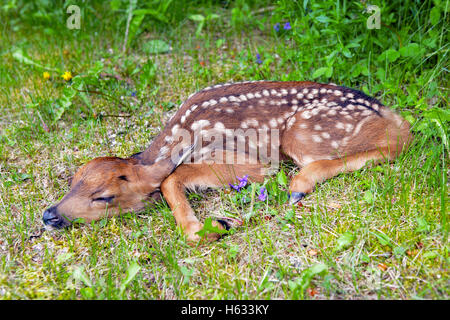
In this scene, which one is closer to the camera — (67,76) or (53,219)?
(53,219)

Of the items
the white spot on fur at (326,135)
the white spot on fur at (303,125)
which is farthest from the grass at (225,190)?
the white spot on fur at (303,125)

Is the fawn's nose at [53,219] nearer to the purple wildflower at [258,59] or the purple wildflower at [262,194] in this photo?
the purple wildflower at [262,194]

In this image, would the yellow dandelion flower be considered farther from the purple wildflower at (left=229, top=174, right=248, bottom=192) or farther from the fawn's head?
the purple wildflower at (left=229, top=174, right=248, bottom=192)

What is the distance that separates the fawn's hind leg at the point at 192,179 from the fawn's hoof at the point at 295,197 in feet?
1.21

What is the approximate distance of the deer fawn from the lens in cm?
308

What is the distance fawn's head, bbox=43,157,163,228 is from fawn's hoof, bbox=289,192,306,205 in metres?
0.95

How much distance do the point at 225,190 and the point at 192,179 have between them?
259 mm

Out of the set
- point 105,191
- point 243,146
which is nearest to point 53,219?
point 105,191

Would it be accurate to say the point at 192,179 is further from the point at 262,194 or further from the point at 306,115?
the point at 306,115

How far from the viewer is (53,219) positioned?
118 inches

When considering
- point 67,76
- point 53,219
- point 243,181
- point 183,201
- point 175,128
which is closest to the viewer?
point 53,219

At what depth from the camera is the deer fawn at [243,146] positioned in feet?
10.1

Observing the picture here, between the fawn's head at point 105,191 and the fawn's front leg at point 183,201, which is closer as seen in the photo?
the fawn's front leg at point 183,201
